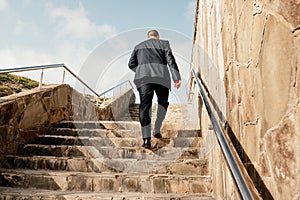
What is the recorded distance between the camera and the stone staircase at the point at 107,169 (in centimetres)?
276

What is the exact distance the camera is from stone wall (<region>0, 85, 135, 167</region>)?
3.52m

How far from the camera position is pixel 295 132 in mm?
983

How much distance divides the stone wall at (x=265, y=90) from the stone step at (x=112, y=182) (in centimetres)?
72

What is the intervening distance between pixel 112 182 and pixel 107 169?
1.22 feet

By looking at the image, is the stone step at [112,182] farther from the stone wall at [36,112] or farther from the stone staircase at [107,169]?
the stone wall at [36,112]

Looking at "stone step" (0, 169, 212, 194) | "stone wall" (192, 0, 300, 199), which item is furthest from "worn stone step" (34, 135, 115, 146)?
"stone wall" (192, 0, 300, 199)

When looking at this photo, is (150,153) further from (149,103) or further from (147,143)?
(149,103)

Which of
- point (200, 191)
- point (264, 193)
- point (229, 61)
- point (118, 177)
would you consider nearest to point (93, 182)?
point (118, 177)

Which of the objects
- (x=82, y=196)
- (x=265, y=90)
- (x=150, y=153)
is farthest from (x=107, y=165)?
(x=265, y=90)

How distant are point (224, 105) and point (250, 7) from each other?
86cm

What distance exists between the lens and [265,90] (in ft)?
4.21

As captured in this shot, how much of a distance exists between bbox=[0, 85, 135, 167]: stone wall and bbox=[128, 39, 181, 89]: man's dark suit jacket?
1.56 metres

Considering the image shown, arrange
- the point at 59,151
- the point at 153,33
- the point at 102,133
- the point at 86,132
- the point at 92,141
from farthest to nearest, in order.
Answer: the point at 86,132 → the point at 102,133 → the point at 153,33 → the point at 92,141 → the point at 59,151

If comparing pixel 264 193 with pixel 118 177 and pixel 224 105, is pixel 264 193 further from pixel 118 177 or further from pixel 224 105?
pixel 118 177
